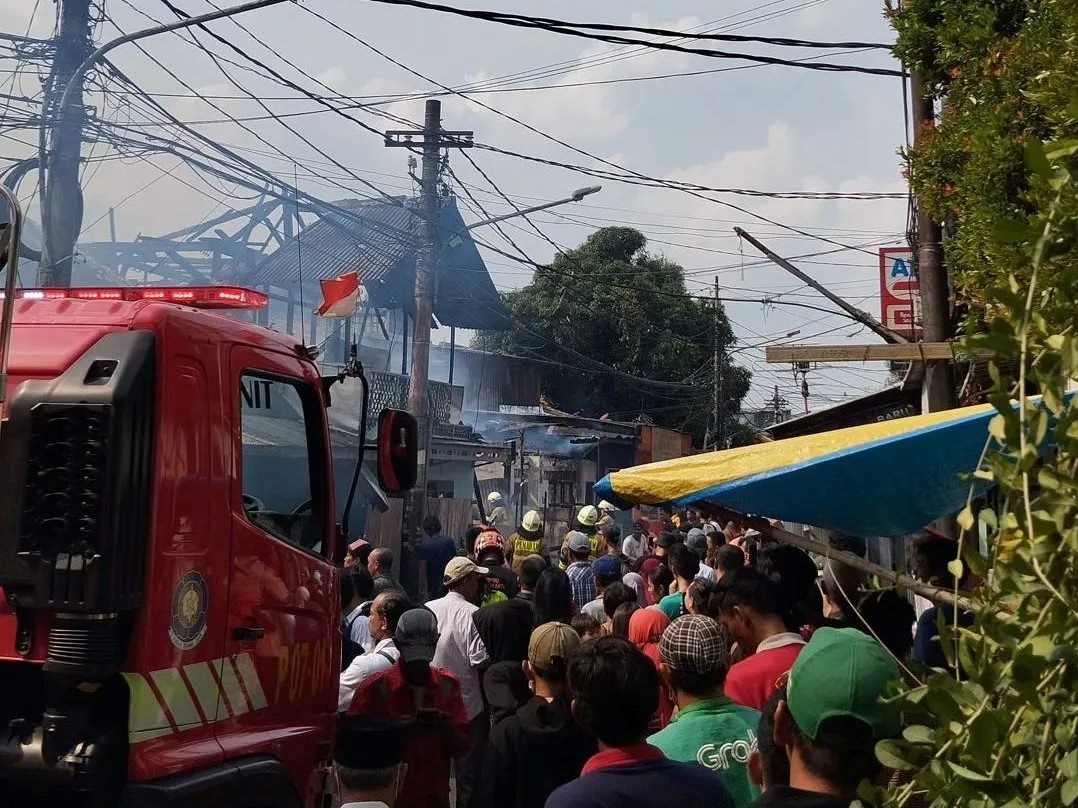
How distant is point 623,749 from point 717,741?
2.33ft

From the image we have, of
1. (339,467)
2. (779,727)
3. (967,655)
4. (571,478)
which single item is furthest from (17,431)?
(571,478)

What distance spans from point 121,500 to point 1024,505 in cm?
326

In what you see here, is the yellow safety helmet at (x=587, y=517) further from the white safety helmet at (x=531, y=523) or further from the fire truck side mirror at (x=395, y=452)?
the fire truck side mirror at (x=395, y=452)

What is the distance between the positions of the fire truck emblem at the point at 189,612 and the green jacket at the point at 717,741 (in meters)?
1.70

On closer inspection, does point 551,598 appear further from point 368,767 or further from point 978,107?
point 978,107

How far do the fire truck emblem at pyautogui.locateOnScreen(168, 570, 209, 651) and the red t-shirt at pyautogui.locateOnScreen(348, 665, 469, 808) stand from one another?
1.13m

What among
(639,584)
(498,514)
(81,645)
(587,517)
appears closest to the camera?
(81,645)

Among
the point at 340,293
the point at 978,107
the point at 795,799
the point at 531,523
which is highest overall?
the point at 340,293

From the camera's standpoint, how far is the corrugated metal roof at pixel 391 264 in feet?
73.3

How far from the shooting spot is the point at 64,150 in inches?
455

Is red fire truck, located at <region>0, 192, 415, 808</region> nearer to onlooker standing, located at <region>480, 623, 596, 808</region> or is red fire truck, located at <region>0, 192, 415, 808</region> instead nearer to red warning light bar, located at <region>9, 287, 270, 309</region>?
red warning light bar, located at <region>9, 287, 270, 309</region>

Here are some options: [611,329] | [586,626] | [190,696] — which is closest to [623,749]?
[190,696]

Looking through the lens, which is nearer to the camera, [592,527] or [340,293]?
[340,293]

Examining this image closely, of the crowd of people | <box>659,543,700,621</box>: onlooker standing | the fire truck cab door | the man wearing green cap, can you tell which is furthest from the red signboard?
the man wearing green cap
